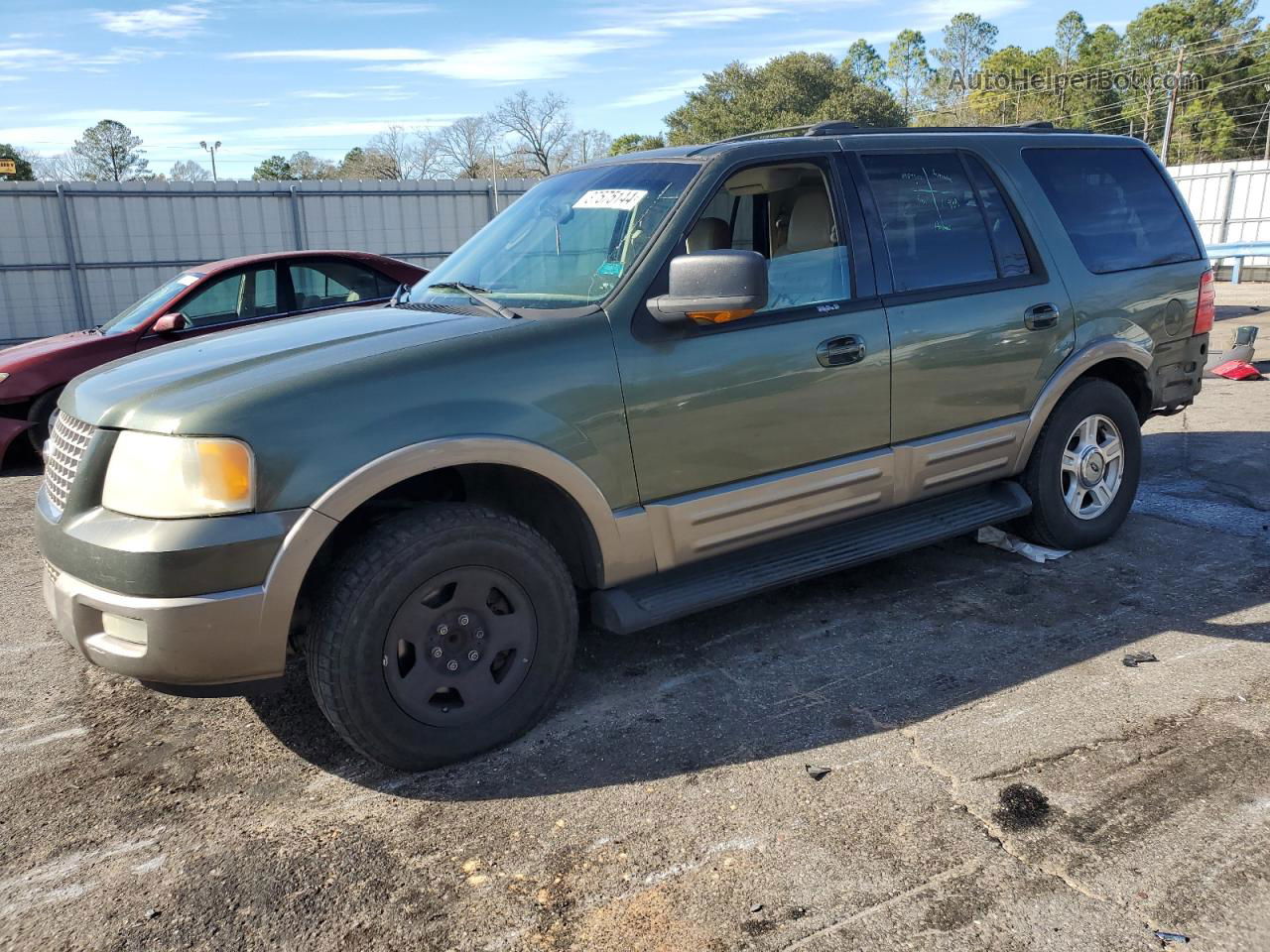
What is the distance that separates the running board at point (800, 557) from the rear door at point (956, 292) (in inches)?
15.5

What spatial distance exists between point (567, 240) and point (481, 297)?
0.42m

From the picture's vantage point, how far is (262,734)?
3469mm

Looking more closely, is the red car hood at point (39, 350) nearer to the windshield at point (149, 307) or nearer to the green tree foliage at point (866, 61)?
the windshield at point (149, 307)

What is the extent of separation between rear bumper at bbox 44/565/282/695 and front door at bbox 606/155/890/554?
1343 mm

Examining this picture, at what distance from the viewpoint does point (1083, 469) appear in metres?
4.82

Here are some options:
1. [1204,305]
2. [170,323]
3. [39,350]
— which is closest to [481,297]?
[1204,305]

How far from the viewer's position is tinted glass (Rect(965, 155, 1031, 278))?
175 inches

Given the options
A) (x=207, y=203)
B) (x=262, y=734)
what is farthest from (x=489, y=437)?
(x=207, y=203)

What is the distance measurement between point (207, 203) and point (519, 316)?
50.8 ft

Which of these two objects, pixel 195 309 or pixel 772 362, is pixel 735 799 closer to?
pixel 772 362

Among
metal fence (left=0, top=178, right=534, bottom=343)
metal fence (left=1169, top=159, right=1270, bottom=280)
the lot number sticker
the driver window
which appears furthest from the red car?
metal fence (left=1169, top=159, right=1270, bottom=280)

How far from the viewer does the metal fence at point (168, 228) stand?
15.8 m

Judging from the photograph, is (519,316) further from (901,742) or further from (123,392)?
(901,742)

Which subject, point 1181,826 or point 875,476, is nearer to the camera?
point 1181,826
